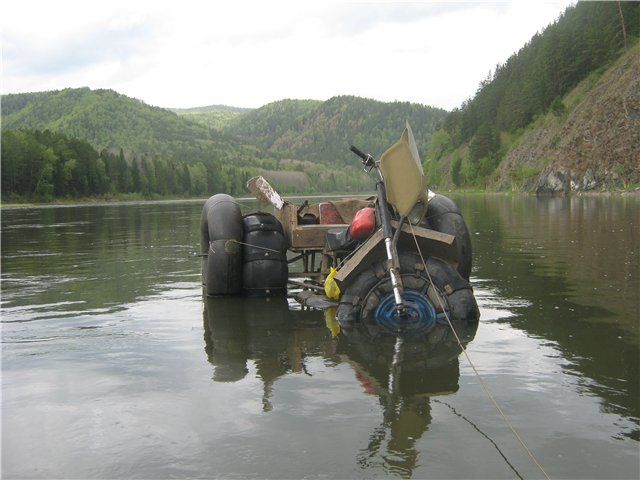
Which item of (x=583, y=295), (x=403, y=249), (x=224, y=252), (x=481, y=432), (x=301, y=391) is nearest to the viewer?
(x=481, y=432)

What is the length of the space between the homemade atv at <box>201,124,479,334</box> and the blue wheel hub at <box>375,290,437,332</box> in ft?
0.04

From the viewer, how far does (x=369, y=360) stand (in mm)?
7617

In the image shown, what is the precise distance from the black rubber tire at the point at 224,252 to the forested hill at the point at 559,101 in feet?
223

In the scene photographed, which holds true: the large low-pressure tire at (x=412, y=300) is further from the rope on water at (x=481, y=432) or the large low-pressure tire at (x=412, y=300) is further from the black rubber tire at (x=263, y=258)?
the black rubber tire at (x=263, y=258)

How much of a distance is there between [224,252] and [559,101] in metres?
101

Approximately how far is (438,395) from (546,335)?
10.2 feet

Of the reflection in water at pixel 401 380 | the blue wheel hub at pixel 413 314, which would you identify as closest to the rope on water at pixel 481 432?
the reflection in water at pixel 401 380

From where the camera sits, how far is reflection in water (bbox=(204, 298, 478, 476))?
5.33 meters

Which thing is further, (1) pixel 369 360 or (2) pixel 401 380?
(1) pixel 369 360

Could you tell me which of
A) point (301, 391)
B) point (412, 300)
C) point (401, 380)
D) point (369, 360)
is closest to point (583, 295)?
point (412, 300)

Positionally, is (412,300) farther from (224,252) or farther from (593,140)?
(593,140)

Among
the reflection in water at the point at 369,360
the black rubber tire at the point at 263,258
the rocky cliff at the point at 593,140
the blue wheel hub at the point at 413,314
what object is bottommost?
the reflection in water at the point at 369,360

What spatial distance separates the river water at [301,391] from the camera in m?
4.93

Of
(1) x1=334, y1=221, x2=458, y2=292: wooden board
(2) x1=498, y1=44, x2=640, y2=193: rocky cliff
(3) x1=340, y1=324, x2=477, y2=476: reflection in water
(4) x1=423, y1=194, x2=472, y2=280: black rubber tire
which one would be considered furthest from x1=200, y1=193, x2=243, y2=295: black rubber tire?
(2) x1=498, y1=44, x2=640, y2=193: rocky cliff
